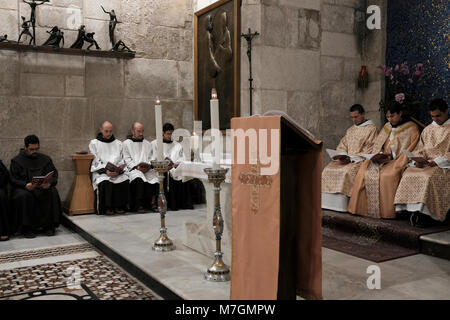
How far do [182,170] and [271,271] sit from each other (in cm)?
249

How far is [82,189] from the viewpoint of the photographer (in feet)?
22.7

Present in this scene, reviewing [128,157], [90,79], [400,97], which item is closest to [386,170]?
[400,97]

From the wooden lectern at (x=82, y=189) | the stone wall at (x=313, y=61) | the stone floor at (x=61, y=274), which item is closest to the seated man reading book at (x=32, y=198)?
Answer: the stone floor at (x=61, y=274)

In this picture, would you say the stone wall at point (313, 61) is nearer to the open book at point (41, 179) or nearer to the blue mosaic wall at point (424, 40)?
the blue mosaic wall at point (424, 40)

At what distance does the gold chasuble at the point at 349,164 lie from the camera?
5.81 metres

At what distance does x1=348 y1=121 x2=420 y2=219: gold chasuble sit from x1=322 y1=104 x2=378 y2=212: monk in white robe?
15 cm

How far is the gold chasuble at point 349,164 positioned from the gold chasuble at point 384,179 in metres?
0.15

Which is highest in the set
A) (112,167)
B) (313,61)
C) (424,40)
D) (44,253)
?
(424,40)

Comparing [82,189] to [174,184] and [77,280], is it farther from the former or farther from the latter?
[77,280]

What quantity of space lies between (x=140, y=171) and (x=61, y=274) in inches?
119

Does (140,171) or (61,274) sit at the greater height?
(140,171)

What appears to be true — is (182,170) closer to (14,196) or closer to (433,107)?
(14,196)

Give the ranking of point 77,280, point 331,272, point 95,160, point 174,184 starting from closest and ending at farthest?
point 331,272, point 77,280, point 95,160, point 174,184
